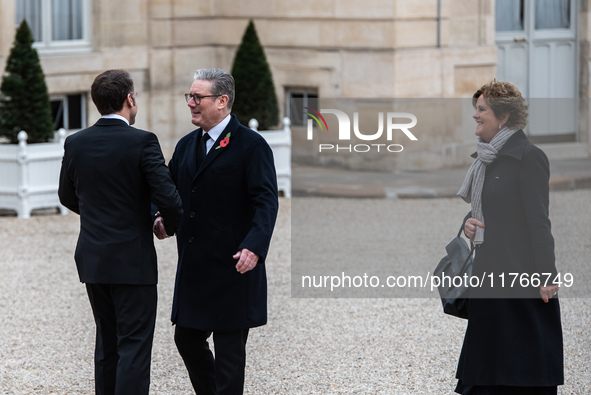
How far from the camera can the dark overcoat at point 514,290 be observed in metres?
4.34

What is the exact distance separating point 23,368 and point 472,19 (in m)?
8.83

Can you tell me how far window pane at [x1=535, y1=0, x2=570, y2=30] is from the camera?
1398 centimetres

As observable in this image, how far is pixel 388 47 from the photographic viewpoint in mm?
12500

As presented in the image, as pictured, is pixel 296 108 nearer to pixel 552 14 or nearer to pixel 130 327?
pixel 552 14

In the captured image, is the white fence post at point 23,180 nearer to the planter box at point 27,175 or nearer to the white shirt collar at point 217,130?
the planter box at point 27,175

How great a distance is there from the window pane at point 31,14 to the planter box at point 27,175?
10.4 ft

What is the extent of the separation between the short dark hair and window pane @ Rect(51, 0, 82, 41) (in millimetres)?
9443

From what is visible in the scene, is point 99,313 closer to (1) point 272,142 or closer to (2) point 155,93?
(1) point 272,142

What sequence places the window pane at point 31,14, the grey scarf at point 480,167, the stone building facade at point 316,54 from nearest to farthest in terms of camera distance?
the grey scarf at point 480,167 → the stone building facade at point 316,54 → the window pane at point 31,14

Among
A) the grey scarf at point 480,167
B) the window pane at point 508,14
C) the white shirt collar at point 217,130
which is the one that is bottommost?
the grey scarf at point 480,167

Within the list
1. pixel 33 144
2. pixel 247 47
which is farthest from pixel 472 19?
pixel 33 144

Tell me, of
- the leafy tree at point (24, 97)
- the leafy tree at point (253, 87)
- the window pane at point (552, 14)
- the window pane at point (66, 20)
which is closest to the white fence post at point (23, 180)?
the leafy tree at point (24, 97)

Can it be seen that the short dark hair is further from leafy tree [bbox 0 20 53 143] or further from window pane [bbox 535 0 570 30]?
window pane [bbox 535 0 570 30]

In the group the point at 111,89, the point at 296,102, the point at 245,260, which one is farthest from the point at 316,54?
the point at 245,260
